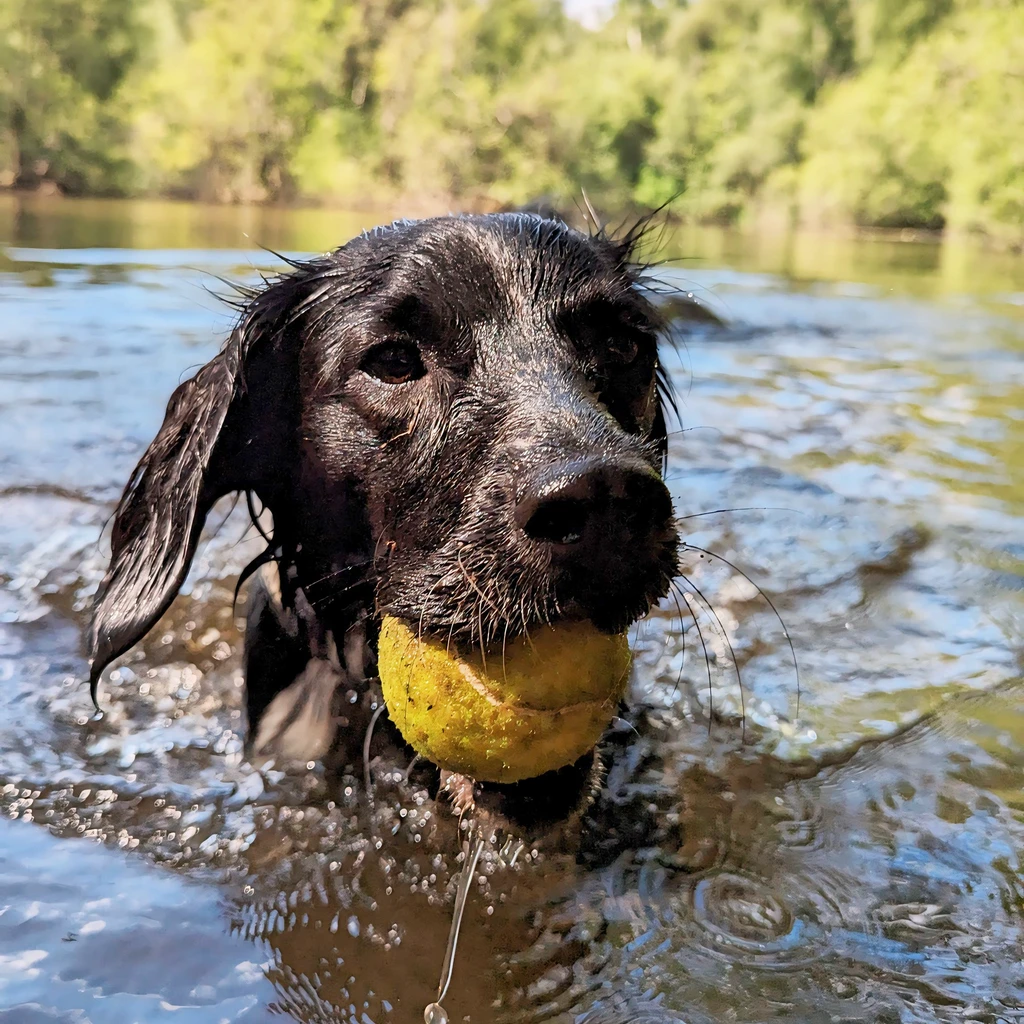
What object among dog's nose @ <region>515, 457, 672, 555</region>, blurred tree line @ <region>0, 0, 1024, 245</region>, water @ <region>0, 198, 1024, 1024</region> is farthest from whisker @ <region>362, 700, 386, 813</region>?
blurred tree line @ <region>0, 0, 1024, 245</region>

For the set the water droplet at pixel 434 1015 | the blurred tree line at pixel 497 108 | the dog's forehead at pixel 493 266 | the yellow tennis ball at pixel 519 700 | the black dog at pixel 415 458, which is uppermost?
the blurred tree line at pixel 497 108

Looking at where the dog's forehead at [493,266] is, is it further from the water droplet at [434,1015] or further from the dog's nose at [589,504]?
the water droplet at [434,1015]

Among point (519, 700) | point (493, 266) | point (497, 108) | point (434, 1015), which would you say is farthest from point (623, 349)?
point (497, 108)

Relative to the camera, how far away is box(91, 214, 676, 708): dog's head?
6.14ft

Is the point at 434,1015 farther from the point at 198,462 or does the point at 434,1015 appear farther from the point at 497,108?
the point at 497,108

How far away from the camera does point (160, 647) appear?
3939 millimetres

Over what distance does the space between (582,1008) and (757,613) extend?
240cm

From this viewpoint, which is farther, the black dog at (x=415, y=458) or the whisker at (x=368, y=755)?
the whisker at (x=368, y=755)

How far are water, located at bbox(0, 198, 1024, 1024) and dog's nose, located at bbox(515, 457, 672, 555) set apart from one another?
0.94 m

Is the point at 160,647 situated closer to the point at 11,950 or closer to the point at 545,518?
the point at 11,950

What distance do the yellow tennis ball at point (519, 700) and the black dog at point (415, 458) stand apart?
0.05 m

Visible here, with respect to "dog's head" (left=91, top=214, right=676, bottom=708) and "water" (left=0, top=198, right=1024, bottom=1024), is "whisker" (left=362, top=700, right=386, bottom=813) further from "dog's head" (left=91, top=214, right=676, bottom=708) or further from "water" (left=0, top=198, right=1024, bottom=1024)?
"dog's head" (left=91, top=214, right=676, bottom=708)

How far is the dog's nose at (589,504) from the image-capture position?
1.74 meters

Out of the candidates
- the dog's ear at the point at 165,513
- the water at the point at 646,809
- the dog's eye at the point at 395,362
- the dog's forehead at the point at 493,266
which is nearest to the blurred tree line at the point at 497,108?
the water at the point at 646,809
